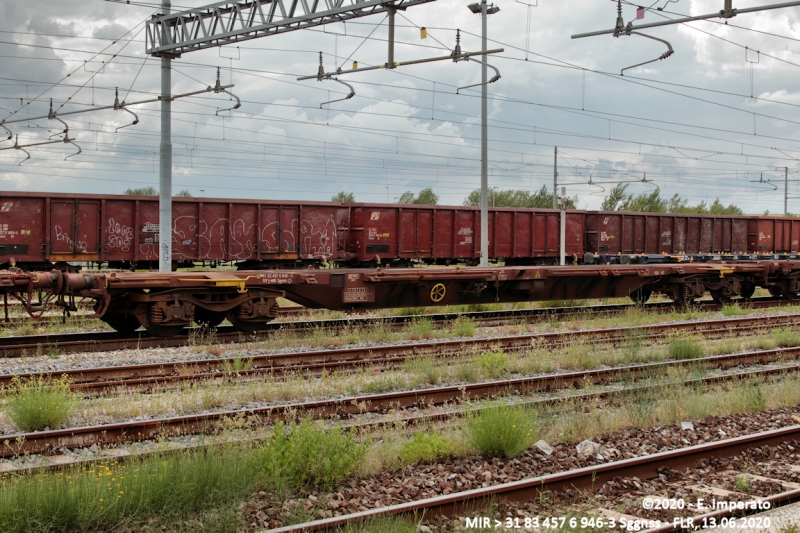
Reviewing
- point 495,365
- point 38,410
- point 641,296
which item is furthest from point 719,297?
point 38,410

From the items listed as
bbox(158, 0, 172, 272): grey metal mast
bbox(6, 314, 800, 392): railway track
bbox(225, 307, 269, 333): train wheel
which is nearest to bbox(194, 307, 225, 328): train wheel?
bbox(225, 307, 269, 333): train wheel

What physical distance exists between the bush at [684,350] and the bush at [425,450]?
6.84 m

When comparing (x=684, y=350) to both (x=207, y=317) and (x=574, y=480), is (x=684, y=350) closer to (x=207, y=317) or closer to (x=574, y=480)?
(x=574, y=480)

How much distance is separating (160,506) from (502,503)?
260 cm

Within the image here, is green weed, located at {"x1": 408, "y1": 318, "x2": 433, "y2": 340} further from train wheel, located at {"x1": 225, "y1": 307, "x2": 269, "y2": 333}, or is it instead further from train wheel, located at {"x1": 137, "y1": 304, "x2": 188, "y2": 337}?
train wheel, located at {"x1": 137, "y1": 304, "x2": 188, "y2": 337}

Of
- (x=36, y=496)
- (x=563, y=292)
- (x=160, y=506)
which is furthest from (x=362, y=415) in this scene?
(x=563, y=292)

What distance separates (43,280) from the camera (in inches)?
427

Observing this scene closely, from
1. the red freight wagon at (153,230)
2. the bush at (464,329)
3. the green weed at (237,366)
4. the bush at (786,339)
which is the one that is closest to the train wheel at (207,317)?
the green weed at (237,366)

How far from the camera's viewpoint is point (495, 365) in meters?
10.2

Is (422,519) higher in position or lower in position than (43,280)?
lower

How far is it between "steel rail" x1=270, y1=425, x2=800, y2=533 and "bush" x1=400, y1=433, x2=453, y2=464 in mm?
980

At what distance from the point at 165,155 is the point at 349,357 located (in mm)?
8125

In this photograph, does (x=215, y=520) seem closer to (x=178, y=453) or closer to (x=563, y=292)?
(x=178, y=453)

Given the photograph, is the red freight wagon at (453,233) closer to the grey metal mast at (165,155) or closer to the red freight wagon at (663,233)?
the red freight wagon at (663,233)
